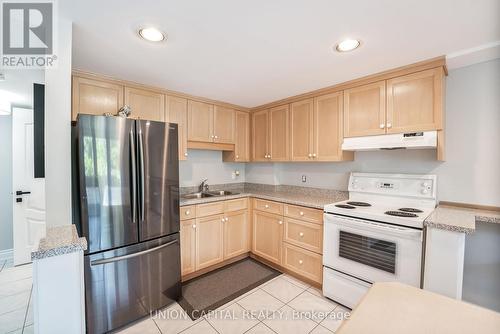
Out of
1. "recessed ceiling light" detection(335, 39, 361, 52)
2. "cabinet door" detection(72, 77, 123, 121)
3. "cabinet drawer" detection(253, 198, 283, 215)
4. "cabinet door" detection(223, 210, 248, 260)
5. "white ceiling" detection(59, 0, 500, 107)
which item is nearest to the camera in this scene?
"white ceiling" detection(59, 0, 500, 107)

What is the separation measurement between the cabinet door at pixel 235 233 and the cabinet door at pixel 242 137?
88 centimetres

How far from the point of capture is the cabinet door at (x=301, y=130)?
275 cm

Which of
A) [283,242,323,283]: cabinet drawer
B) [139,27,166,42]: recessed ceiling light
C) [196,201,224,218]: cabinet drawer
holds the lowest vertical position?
[283,242,323,283]: cabinet drawer

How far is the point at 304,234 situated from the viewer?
8.13ft

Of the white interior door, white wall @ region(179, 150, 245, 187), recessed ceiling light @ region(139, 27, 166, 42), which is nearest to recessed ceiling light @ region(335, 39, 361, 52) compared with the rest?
recessed ceiling light @ region(139, 27, 166, 42)

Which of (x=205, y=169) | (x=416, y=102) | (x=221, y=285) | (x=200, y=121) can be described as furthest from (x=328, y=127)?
(x=221, y=285)

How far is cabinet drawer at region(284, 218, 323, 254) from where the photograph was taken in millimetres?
2342

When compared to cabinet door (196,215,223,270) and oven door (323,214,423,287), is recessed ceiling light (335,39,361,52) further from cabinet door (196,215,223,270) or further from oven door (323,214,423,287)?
cabinet door (196,215,223,270)

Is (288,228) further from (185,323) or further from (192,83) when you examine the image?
(192,83)

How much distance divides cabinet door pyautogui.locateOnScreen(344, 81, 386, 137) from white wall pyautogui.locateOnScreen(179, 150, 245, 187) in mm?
1926

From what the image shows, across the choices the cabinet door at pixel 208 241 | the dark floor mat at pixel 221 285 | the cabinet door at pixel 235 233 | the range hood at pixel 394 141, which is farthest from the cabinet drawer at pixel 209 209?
the range hood at pixel 394 141

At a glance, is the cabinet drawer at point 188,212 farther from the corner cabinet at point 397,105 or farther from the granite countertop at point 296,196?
the corner cabinet at point 397,105

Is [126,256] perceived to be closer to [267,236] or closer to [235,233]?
[235,233]

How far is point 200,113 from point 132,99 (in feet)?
2.71
